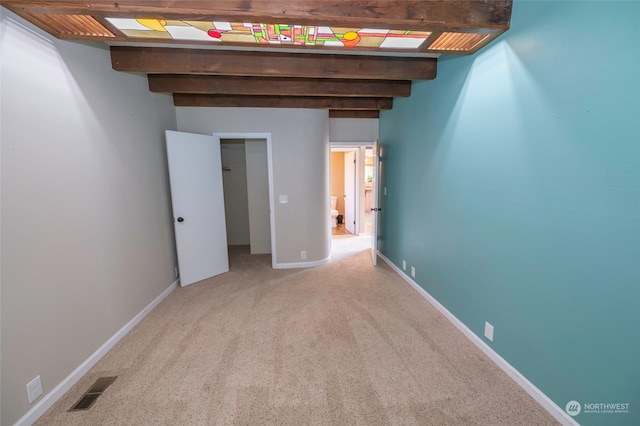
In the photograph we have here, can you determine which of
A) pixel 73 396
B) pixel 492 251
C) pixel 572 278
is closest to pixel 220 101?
pixel 73 396

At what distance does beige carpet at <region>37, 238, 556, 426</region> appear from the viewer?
1537 mm

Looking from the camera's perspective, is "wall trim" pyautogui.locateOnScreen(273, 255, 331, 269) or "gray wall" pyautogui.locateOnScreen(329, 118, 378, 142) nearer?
"wall trim" pyautogui.locateOnScreen(273, 255, 331, 269)

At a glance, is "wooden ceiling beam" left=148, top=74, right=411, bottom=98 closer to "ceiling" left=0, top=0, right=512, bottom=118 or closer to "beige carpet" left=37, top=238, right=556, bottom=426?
"ceiling" left=0, top=0, right=512, bottom=118

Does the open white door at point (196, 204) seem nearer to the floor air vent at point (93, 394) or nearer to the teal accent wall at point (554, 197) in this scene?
the floor air vent at point (93, 394)

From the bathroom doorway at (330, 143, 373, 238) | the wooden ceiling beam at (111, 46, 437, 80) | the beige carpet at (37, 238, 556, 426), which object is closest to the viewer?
the beige carpet at (37, 238, 556, 426)

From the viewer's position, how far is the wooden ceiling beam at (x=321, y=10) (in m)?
1.42

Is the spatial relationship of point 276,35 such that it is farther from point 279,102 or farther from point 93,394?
point 93,394

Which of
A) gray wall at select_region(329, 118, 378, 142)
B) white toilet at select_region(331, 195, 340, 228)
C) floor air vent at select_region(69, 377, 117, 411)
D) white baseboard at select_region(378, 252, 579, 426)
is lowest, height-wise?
floor air vent at select_region(69, 377, 117, 411)

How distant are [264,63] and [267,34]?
0.55 m

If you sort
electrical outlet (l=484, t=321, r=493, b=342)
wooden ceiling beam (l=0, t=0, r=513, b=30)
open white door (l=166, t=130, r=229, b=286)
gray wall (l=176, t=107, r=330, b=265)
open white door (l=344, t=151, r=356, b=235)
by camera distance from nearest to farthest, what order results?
wooden ceiling beam (l=0, t=0, r=513, b=30)
electrical outlet (l=484, t=321, r=493, b=342)
open white door (l=166, t=130, r=229, b=286)
gray wall (l=176, t=107, r=330, b=265)
open white door (l=344, t=151, r=356, b=235)

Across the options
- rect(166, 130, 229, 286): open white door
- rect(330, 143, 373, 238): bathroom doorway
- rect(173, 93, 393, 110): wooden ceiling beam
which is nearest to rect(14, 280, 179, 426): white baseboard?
rect(166, 130, 229, 286): open white door

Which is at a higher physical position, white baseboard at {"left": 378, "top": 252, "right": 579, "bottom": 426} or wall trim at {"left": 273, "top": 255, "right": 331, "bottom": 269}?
wall trim at {"left": 273, "top": 255, "right": 331, "bottom": 269}

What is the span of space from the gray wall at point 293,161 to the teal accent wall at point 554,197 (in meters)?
1.88

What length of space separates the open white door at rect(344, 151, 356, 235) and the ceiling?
280cm
